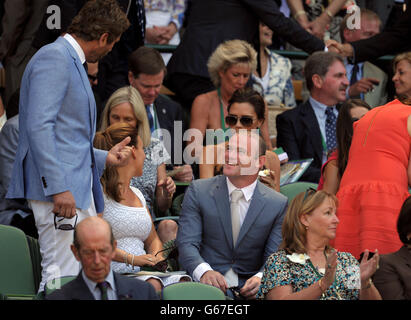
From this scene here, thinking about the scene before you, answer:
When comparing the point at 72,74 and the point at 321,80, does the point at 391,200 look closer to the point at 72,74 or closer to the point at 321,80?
the point at 72,74

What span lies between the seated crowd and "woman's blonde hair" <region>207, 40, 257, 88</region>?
0.01m

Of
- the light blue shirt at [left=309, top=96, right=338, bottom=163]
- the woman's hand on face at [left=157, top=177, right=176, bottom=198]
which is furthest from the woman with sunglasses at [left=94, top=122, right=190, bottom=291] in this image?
the light blue shirt at [left=309, top=96, right=338, bottom=163]

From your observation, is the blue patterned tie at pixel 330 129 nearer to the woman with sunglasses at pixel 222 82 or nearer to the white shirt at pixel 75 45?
the woman with sunglasses at pixel 222 82

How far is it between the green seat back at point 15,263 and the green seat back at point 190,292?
3.31ft

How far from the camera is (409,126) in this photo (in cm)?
441

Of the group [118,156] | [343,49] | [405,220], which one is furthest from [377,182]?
[343,49]

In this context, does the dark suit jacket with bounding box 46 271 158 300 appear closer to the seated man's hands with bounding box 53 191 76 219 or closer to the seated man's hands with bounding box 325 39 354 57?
the seated man's hands with bounding box 53 191 76 219

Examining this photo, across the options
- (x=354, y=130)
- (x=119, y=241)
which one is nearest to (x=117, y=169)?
(x=119, y=241)

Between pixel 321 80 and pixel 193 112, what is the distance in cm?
111

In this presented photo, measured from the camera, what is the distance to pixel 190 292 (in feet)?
11.9

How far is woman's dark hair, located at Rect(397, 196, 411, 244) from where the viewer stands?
4.01 meters

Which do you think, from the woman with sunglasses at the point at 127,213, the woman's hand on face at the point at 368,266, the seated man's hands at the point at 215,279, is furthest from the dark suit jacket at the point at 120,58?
the woman's hand on face at the point at 368,266

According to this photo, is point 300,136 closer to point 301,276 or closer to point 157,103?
point 157,103

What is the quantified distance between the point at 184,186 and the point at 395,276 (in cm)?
216
